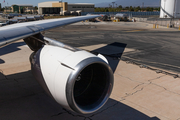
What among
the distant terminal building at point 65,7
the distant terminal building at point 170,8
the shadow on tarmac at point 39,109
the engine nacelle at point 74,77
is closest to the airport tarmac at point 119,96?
the shadow on tarmac at point 39,109

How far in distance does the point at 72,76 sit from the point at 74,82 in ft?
0.53

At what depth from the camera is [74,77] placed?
459cm

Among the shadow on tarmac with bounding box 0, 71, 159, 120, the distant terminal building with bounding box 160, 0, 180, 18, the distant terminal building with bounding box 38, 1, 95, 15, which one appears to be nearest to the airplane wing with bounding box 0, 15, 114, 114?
the shadow on tarmac with bounding box 0, 71, 159, 120

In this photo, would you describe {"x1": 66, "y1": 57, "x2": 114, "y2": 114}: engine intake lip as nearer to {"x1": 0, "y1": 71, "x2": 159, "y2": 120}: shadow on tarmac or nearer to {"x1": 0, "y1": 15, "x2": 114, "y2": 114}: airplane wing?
{"x1": 0, "y1": 15, "x2": 114, "y2": 114}: airplane wing

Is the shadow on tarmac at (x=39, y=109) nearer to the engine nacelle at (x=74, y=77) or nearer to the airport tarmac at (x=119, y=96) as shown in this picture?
the airport tarmac at (x=119, y=96)

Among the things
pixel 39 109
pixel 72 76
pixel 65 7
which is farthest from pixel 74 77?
pixel 65 7

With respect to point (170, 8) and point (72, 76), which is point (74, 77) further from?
point (170, 8)

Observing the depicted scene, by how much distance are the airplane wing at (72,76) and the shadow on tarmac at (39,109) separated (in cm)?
156

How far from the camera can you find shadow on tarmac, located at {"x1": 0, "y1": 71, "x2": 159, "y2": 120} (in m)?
6.59

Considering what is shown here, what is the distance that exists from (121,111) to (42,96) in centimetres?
346

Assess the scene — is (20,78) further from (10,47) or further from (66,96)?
(10,47)

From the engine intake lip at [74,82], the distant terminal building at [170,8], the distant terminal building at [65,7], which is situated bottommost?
the engine intake lip at [74,82]

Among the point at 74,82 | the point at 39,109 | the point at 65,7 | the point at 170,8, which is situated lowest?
the point at 39,109

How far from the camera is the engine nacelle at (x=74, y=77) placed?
470 centimetres
